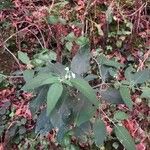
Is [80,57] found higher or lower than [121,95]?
higher

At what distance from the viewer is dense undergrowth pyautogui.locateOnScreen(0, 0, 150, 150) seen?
6.38 feet

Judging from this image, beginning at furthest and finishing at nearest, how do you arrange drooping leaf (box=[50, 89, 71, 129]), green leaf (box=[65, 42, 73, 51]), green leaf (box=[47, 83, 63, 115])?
green leaf (box=[65, 42, 73, 51]), drooping leaf (box=[50, 89, 71, 129]), green leaf (box=[47, 83, 63, 115])

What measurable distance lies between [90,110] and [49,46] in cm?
122

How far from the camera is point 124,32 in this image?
2.76m

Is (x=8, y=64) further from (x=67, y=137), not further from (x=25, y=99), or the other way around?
(x=67, y=137)

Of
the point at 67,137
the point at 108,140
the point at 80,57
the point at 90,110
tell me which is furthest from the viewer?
the point at 108,140

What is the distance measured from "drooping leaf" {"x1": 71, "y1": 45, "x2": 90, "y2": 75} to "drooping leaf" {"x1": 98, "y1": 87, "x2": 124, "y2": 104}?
0.15 meters

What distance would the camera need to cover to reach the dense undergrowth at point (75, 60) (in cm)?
194

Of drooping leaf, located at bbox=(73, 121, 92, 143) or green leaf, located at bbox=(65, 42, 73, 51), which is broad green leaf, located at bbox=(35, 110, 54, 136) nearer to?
drooping leaf, located at bbox=(73, 121, 92, 143)

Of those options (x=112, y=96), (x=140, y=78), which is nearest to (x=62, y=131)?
(x=112, y=96)

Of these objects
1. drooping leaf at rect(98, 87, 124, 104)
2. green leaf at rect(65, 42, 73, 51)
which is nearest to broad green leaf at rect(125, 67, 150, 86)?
drooping leaf at rect(98, 87, 124, 104)

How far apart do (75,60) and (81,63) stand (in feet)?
0.12

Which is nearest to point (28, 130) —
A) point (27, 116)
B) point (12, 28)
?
point (27, 116)

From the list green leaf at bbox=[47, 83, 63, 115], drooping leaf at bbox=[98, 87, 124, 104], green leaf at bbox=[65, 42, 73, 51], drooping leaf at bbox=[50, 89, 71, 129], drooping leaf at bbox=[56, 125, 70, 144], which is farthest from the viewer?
green leaf at bbox=[65, 42, 73, 51]
